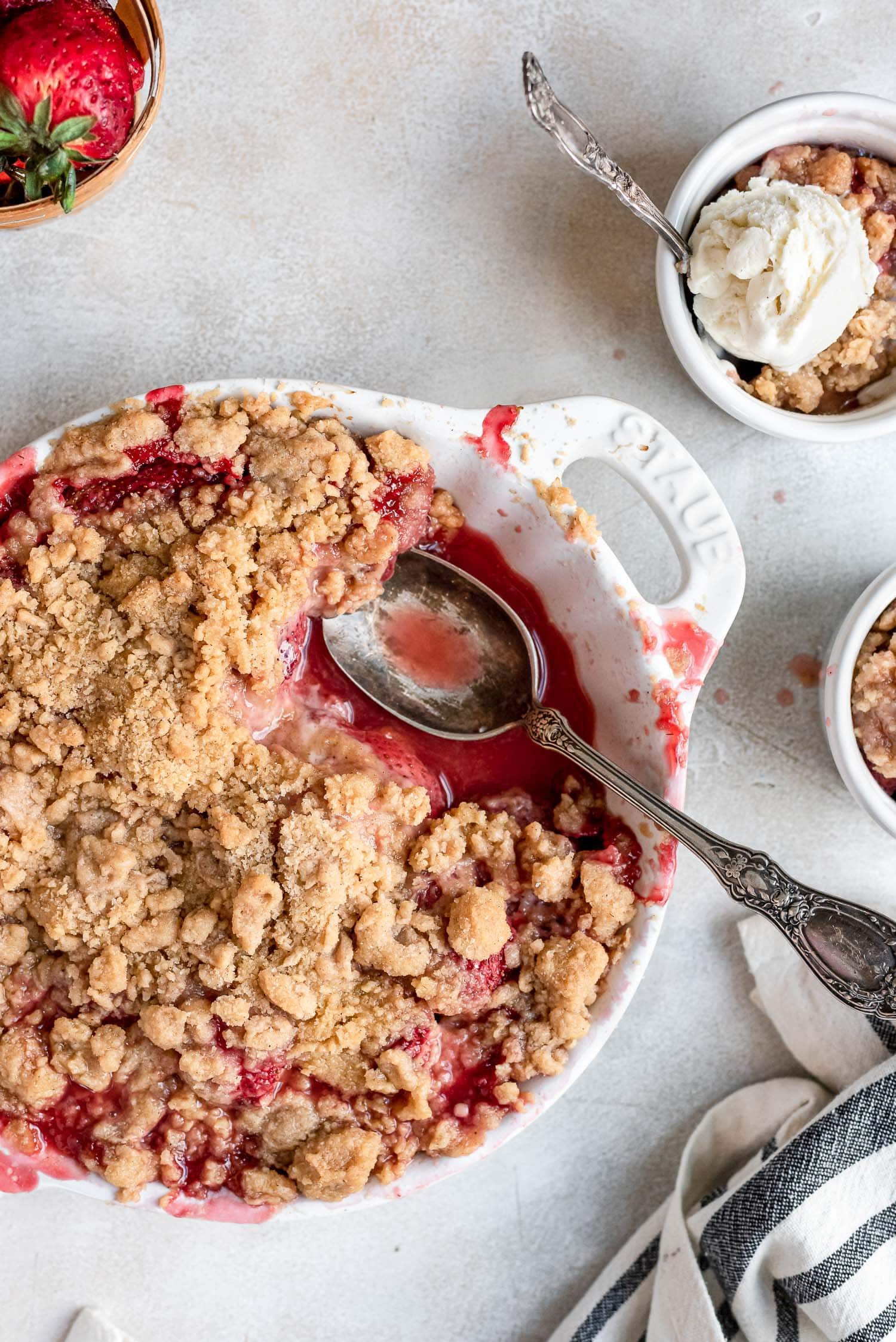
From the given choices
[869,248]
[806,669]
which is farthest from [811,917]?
[869,248]

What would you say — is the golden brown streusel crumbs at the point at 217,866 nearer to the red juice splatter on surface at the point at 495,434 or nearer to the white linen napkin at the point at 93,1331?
the red juice splatter on surface at the point at 495,434

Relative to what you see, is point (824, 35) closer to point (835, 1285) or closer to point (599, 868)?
point (599, 868)

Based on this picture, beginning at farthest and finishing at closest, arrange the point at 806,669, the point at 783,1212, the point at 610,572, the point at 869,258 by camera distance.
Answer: the point at 806,669 → the point at 783,1212 → the point at 869,258 → the point at 610,572

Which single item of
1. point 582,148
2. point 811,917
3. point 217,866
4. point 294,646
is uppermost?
point 582,148

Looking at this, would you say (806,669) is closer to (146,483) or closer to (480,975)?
(480,975)

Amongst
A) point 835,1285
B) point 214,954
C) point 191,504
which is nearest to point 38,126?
point 191,504

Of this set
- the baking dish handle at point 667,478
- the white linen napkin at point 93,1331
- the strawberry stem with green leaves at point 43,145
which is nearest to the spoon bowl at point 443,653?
the baking dish handle at point 667,478
